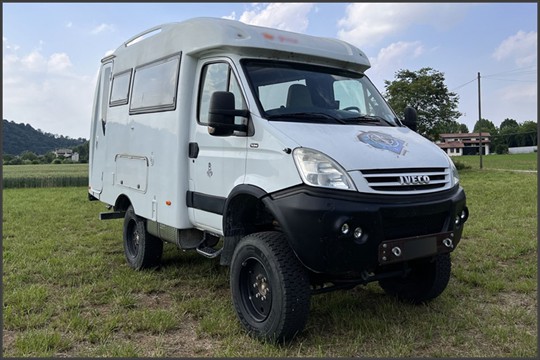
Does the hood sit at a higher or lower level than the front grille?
higher

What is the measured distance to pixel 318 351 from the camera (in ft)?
12.2

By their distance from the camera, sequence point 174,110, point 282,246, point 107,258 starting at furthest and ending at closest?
point 107,258
point 174,110
point 282,246

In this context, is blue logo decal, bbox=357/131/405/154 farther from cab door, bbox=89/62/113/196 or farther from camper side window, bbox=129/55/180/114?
cab door, bbox=89/62/113/196

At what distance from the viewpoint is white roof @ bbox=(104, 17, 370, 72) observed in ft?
14.4

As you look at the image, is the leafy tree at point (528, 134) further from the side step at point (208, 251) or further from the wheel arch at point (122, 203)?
the side step at point (208, 251)

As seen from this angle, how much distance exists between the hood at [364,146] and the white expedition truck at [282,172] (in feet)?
0.05

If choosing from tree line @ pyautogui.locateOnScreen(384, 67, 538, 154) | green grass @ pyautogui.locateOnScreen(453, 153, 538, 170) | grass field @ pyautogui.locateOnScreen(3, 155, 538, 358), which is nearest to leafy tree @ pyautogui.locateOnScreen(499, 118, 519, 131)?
green grass @ pyautogui.locateOnScreen(453, 153, 538, 170)

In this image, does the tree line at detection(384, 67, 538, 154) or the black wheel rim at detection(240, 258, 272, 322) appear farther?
the tree line at detection(384, 67, 538, 154)

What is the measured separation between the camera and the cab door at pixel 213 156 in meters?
4.24

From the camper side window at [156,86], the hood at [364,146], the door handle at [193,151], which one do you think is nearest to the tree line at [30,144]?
the camper side window at [156,86]

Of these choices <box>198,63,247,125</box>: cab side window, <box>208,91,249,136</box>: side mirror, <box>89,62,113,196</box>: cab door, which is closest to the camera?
<box>208,91,249,136</box>: side mirror

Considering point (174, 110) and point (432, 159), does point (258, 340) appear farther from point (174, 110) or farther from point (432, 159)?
point (174, 110)

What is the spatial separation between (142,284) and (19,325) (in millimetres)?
1497

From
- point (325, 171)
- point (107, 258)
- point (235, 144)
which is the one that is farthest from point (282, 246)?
point (107, 258)
